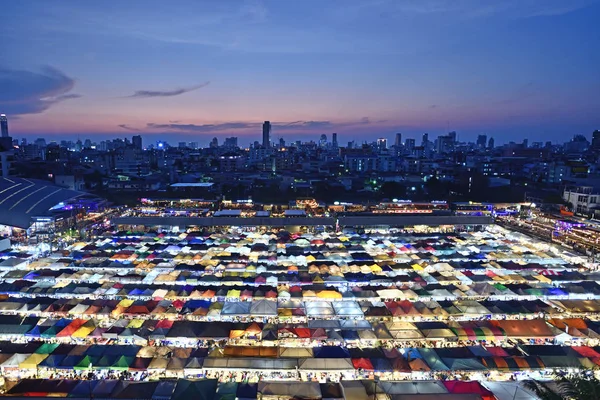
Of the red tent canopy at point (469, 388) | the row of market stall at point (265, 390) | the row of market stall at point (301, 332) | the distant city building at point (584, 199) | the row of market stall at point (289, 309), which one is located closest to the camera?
the row of market stall at point (265, 390)

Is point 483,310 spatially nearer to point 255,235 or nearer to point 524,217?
point 255,235

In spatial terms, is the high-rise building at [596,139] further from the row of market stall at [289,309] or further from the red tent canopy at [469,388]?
the red tent canopy at [469,388]

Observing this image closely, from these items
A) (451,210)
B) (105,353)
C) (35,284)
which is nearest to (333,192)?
(451,210)

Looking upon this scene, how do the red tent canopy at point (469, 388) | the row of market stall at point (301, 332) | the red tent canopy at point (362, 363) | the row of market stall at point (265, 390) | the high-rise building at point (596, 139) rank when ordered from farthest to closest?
the high-rise building at point (596, 139), the row of market stall at point (301, 332), the red tent canopy at point (362, 363), the red tent canopy at point (469, 388), the row of market stall at point (265, 390)

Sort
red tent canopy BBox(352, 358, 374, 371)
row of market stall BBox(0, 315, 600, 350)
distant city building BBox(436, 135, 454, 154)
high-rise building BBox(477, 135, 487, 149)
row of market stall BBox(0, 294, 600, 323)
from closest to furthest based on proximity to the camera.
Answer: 1. red tent canopy BBox(352, 358, 374, 371)
2. row of market stall BBox(0, 315, 600, 350)
3. row of market stall BBox(0, 294, 600, 323)
4. distant city building BBox(436, 135, 454, 154)
5. high-rise building BBox(477, 135, 487, 149)

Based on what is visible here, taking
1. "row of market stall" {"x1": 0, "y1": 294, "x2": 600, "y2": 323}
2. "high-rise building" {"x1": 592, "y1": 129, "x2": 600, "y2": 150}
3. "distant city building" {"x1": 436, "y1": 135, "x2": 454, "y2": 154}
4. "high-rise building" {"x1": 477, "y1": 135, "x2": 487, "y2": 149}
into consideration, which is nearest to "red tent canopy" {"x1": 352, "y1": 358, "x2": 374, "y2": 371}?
"row of market stall" {"x1": 0, "y1": 294, "x2": 600, "y2": 323}

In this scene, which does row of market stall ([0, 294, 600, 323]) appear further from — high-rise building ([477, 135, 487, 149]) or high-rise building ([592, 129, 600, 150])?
high-rise building ([477, 135, 487, 149])

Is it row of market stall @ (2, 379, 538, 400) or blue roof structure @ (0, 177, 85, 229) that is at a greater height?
blue roof structure @ (0, 177, 85, 229)

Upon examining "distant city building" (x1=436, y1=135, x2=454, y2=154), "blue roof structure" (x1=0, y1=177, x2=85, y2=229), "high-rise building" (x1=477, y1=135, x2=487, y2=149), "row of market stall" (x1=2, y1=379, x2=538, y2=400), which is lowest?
"row of market stall" (x1=2, y1=379, x2=538, y2=400)

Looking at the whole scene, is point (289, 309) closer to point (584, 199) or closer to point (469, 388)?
point (469, 388)

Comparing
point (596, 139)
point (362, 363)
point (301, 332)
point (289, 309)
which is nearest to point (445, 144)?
point (596, 139)

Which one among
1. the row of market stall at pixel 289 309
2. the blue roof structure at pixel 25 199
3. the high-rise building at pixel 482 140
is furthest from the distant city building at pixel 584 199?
the high-rise building at pixel 482 140
